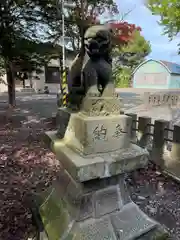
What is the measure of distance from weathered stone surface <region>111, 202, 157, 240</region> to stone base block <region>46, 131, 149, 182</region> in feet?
1.37

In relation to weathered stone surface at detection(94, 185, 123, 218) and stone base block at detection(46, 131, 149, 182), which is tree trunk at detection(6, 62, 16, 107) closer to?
stone base block at detection(46, 131, 149, 182)

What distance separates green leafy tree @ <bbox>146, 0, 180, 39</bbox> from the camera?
7.67 meters

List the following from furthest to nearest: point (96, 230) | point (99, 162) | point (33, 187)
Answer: point (33, 187)
point (96, 230)
point (99, 162)

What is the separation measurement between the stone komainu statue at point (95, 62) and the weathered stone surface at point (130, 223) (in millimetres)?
954

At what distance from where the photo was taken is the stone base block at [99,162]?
120 cm

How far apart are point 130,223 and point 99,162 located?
24.8 inches

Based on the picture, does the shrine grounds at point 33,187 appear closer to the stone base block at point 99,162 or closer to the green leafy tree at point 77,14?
the stone base block at point 99,162

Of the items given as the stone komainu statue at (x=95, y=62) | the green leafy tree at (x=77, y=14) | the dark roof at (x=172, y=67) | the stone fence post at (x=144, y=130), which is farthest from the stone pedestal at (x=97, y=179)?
the dark roof at (x=172, y=67)

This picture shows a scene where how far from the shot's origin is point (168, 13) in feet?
26.2

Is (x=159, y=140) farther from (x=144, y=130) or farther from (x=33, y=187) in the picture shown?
(x=33, y=187)

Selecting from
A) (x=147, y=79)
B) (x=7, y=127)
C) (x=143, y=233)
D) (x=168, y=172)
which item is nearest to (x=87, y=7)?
(x=7, y=127)

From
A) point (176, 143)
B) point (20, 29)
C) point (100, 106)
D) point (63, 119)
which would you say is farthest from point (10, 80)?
point (100, 106)

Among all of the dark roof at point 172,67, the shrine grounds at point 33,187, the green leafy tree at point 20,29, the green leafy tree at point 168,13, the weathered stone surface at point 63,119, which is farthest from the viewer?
the dark roof at point 172,67

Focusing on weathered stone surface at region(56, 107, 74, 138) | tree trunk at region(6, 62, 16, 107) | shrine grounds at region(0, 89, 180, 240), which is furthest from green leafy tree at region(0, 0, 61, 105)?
weathered stone surface at region(56, 107, 74, 138)
